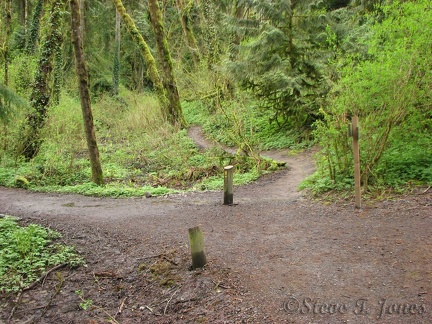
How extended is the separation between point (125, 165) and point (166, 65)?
7053mm

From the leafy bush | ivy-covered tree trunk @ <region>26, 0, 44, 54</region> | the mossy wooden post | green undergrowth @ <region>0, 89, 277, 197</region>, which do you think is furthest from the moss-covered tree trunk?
the mossy wooden post

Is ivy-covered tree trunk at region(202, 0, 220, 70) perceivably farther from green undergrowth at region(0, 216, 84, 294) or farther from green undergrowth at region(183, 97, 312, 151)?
green undergrowth at region(0, 216, 84, 294)

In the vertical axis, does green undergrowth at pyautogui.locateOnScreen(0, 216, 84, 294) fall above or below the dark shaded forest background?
below

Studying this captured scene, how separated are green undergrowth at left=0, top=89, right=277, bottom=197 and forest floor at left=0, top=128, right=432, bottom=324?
111 inches

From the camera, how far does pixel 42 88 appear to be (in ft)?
47.5

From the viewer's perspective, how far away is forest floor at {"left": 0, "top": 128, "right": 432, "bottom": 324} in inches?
167

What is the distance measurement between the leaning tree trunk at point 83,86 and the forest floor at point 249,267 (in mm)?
2933

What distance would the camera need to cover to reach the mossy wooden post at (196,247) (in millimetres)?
5371

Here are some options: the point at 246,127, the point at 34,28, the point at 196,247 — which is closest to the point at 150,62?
the point at 34,28

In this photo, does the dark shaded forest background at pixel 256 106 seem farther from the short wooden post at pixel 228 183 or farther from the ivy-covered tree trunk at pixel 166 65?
the short wooden post at pixel 228 183

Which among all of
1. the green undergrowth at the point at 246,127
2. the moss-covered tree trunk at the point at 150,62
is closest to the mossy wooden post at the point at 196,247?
the green undergrowth at the point at 246,127

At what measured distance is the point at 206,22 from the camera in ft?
77.9

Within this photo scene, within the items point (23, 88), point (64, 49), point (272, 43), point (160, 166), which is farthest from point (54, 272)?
point (64, 49)

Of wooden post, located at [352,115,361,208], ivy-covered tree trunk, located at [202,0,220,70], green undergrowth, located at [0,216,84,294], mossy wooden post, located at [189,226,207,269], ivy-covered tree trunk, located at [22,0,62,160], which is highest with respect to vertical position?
ivy-covered tree trunk, located at [202,0,220,70]
